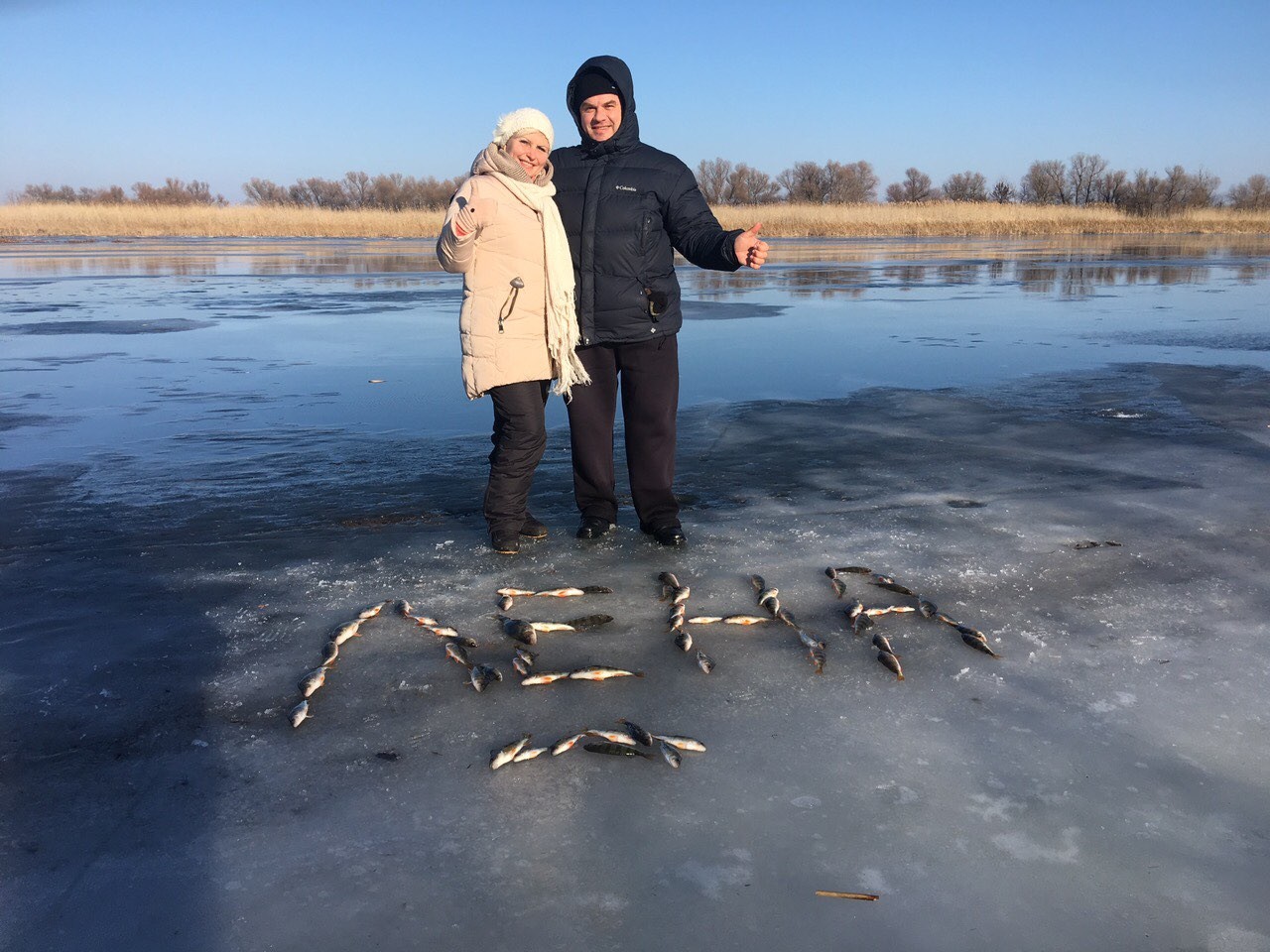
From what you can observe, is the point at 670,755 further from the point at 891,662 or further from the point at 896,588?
the point at 896,588

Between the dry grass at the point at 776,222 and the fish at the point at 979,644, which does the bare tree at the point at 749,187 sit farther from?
the fish at the point at 979,644

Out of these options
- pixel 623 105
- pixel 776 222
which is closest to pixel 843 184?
pixel 776 222

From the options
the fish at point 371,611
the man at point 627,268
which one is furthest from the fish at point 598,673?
the man at point 627,268

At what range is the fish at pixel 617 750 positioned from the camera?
9.58 ft

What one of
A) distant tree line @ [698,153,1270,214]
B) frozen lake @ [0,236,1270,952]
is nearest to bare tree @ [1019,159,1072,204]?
distant tree line @ [698,153,1270,214]

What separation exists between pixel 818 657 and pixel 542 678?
1.03m

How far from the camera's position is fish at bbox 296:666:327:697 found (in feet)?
10.9

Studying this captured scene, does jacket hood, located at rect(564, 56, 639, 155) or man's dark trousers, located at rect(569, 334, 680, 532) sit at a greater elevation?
jacket hood, located at rect(564, 56, 639, 155)

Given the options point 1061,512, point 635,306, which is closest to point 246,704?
point 635,306

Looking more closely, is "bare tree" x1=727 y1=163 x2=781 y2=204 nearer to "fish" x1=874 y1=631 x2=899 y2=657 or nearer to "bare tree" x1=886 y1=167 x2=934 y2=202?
"bare tree" x1=886 y1=167 x2=934 y2=202

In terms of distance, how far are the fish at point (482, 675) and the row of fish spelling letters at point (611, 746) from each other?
37 centimetres

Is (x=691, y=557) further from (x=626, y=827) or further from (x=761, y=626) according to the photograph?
(x=626, y=827)

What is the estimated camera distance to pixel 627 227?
4.68m

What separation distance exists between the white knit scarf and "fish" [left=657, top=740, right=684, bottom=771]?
2.28 metres
